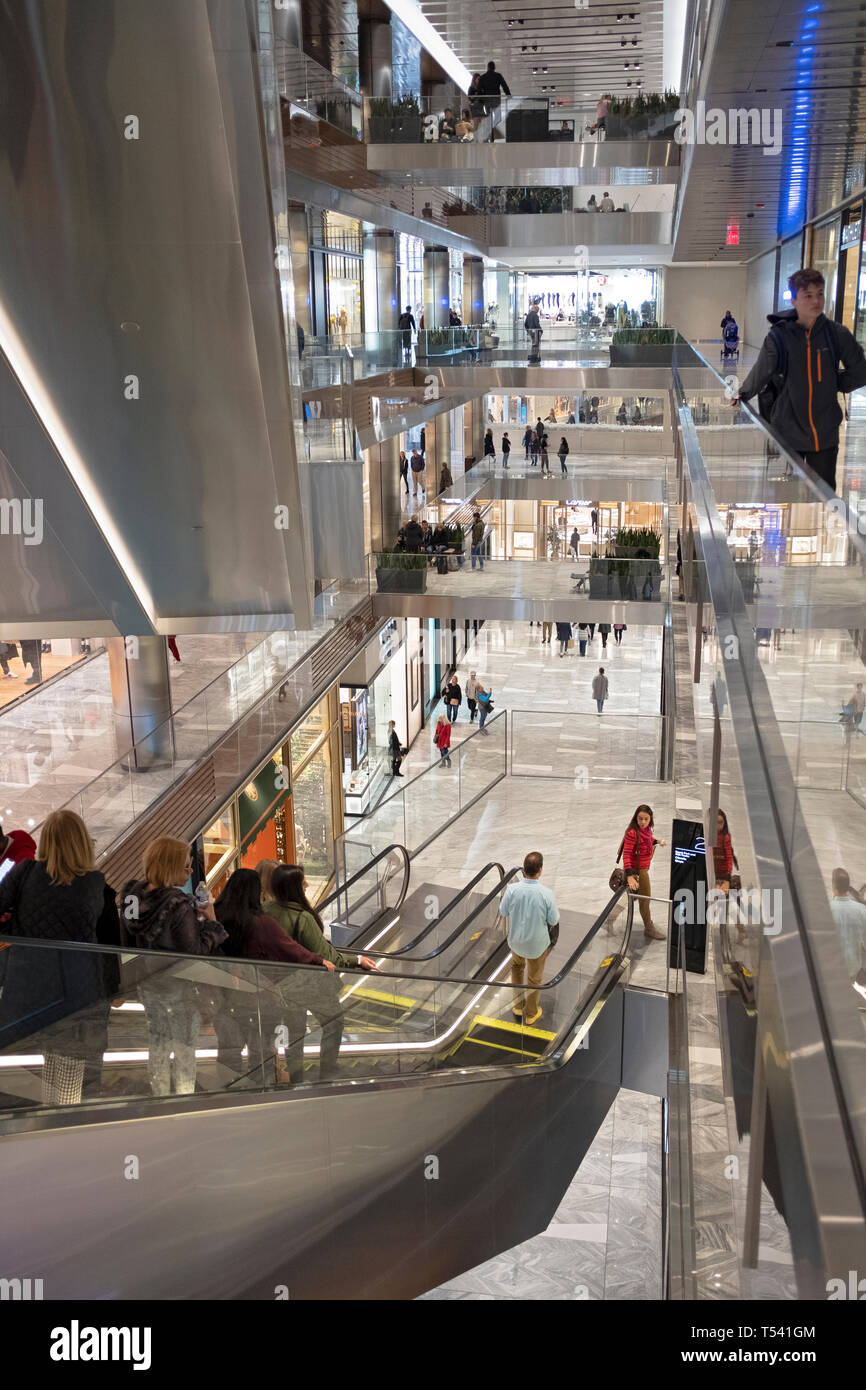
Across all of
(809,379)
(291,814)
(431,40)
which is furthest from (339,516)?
(431,40)

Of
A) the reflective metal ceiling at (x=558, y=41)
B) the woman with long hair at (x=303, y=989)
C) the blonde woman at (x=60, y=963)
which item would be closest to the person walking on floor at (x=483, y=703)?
the reflective metal ceiling at (x=558, y=41)

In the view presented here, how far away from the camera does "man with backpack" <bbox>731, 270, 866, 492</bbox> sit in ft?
18.0

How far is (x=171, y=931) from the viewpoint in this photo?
517 cm

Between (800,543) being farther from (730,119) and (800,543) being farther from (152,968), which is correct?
(730,119)

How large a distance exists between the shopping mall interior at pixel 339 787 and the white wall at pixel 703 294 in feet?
74.5

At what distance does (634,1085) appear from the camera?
9.80 metres

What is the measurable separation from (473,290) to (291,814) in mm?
23241

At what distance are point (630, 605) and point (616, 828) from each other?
564 centimetres

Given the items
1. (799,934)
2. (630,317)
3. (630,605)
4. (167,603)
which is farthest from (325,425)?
(630,317)

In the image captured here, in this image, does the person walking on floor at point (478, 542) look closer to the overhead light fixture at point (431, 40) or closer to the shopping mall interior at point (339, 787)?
the shopping mall interior at point (339, 787)

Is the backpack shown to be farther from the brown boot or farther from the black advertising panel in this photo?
the brown boot

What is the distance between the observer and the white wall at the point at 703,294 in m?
38.8

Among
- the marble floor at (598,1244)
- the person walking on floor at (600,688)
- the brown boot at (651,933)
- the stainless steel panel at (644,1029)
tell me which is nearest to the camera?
the stainless steel panel at (644,1029)

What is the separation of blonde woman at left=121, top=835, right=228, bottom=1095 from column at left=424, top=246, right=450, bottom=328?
2278cm
